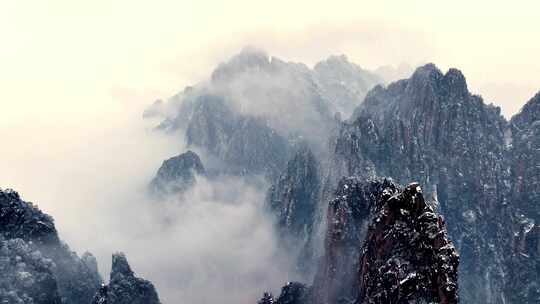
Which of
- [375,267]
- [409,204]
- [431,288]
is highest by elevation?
[409,204]

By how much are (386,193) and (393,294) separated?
3649cm

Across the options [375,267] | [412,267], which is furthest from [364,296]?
[412,267]

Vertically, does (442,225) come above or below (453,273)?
above

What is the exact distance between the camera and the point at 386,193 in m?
188

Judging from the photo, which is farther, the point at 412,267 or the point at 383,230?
the point at 383,230

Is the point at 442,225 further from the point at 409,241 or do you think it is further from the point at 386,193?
the point at 386,193

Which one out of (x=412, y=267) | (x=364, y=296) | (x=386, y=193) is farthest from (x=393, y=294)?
(x=386, y=193)

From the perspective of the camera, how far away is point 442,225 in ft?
543

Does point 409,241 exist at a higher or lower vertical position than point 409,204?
lower

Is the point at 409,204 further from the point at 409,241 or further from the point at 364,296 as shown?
the point at 364,296

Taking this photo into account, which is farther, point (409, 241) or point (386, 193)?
point (386, 193)

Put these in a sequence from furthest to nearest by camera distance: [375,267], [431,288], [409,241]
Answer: [375,267], [409,241], [431,288]

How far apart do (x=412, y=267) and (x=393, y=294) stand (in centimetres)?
933

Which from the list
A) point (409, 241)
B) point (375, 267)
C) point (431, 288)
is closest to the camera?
point (431, 288)
